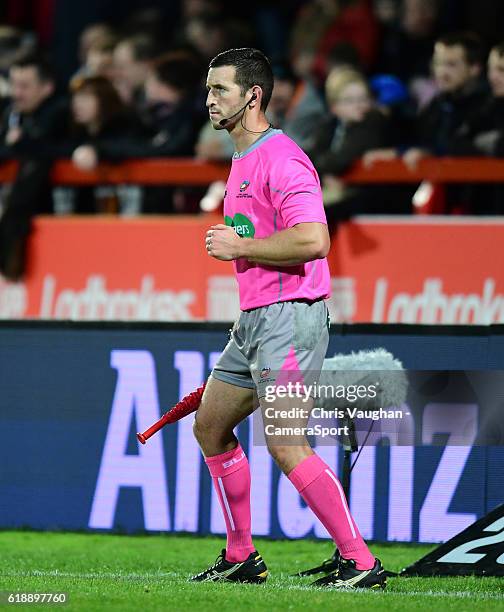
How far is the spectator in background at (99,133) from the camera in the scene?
1117 cm

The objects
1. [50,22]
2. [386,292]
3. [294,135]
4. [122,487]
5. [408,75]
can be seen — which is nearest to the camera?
[122,487]

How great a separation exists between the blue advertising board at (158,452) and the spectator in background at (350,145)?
98.3 inches

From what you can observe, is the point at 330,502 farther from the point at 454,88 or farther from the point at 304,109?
the point at 304,109

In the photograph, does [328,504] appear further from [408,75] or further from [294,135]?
[408,75]

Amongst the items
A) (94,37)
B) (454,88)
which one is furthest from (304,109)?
(94,37)

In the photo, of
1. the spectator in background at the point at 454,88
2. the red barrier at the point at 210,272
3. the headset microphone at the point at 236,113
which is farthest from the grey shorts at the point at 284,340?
the spectator in background at the point at 454,88

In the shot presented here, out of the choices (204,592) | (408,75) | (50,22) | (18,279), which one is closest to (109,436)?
(204,592)

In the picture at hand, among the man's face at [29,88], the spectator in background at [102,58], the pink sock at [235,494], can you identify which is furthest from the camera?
the spectator in background at [102,58]

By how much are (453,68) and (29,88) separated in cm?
344

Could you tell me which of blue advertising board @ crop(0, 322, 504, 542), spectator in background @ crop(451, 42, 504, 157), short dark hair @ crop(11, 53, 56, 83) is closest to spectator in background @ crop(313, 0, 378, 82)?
Result: short dark hair @ crop(11, 53, 56, 83)

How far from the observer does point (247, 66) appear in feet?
20.4

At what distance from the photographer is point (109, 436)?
822cm

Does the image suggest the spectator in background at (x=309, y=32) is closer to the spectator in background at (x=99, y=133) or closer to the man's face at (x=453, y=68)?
the spectator in background at (x=99, y=133)

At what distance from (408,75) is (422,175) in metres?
2.88
